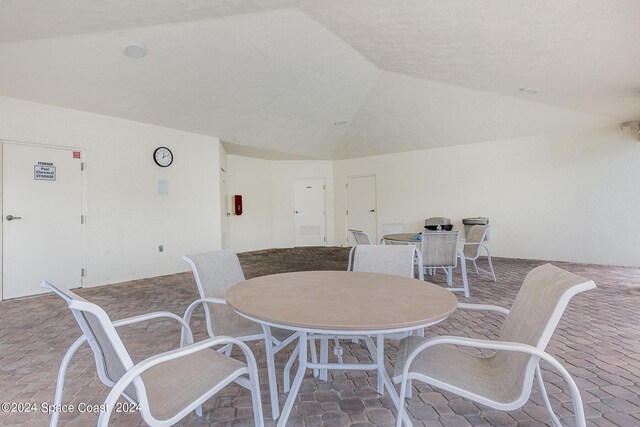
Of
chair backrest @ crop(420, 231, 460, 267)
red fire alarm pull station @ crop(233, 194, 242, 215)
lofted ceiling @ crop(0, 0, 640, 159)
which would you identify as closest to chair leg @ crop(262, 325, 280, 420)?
chair backrest @ crop(420, 231, 460, 267)

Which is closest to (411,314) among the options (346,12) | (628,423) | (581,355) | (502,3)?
(628,423)

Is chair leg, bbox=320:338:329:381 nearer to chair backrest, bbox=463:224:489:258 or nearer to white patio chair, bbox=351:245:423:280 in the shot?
white patio chair, bbox=351:245:423:280

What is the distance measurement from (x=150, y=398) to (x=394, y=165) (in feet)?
25.5

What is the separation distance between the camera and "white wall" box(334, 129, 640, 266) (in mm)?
5805

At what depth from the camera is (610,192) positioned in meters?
5.87

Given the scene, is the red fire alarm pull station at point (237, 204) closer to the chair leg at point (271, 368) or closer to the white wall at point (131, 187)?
the white wall at point (131, 187)

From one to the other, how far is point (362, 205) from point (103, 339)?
8010mm

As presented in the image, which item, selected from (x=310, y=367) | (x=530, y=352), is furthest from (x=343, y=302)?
(x=530, y=352)

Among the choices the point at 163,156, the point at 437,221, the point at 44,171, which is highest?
the point at 163,156

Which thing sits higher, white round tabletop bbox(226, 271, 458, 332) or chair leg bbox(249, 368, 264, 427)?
white round tabletop bbox(226, 271, 458, 332)

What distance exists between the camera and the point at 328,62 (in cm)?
→ 473

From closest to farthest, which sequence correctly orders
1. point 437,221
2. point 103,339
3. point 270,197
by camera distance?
point 103,339, point 437,221, point 270,197

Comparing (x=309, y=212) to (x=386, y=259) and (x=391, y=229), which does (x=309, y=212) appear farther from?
(x=386, y=259)

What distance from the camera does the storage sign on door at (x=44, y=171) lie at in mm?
4406
